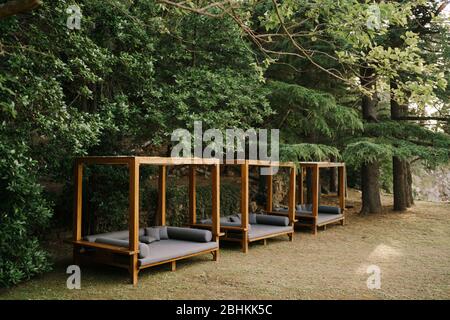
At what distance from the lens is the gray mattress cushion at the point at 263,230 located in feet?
26.8

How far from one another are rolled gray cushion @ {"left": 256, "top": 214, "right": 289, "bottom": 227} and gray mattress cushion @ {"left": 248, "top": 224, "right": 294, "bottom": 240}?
0.12 meters

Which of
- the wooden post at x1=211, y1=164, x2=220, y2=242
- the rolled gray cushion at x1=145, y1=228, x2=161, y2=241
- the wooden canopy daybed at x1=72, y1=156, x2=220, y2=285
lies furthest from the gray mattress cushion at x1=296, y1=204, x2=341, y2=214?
the rolled gray cushion at x1=145, y1=228, x2=161, y2=241

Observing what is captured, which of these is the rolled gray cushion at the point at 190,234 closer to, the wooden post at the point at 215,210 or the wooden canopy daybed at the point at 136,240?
the wooden canopy daybed at the point at 136,240

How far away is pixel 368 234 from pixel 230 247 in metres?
3.78

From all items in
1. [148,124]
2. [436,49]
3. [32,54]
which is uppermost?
[436,49]

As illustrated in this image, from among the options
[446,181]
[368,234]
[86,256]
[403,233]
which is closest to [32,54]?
[86,256]

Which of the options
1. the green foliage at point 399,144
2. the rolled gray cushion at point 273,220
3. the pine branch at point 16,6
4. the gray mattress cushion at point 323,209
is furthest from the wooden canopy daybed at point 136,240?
the green foliage at point 399,144

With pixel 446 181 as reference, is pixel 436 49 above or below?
above

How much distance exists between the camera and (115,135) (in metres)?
7.62

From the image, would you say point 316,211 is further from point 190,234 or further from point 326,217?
point 190,234

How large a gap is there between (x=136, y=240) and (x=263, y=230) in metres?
3.61

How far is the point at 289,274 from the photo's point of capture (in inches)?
244

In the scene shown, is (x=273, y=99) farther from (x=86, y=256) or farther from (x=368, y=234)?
(x=86, y=256)

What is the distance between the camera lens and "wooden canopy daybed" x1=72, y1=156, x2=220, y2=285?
5.69m
